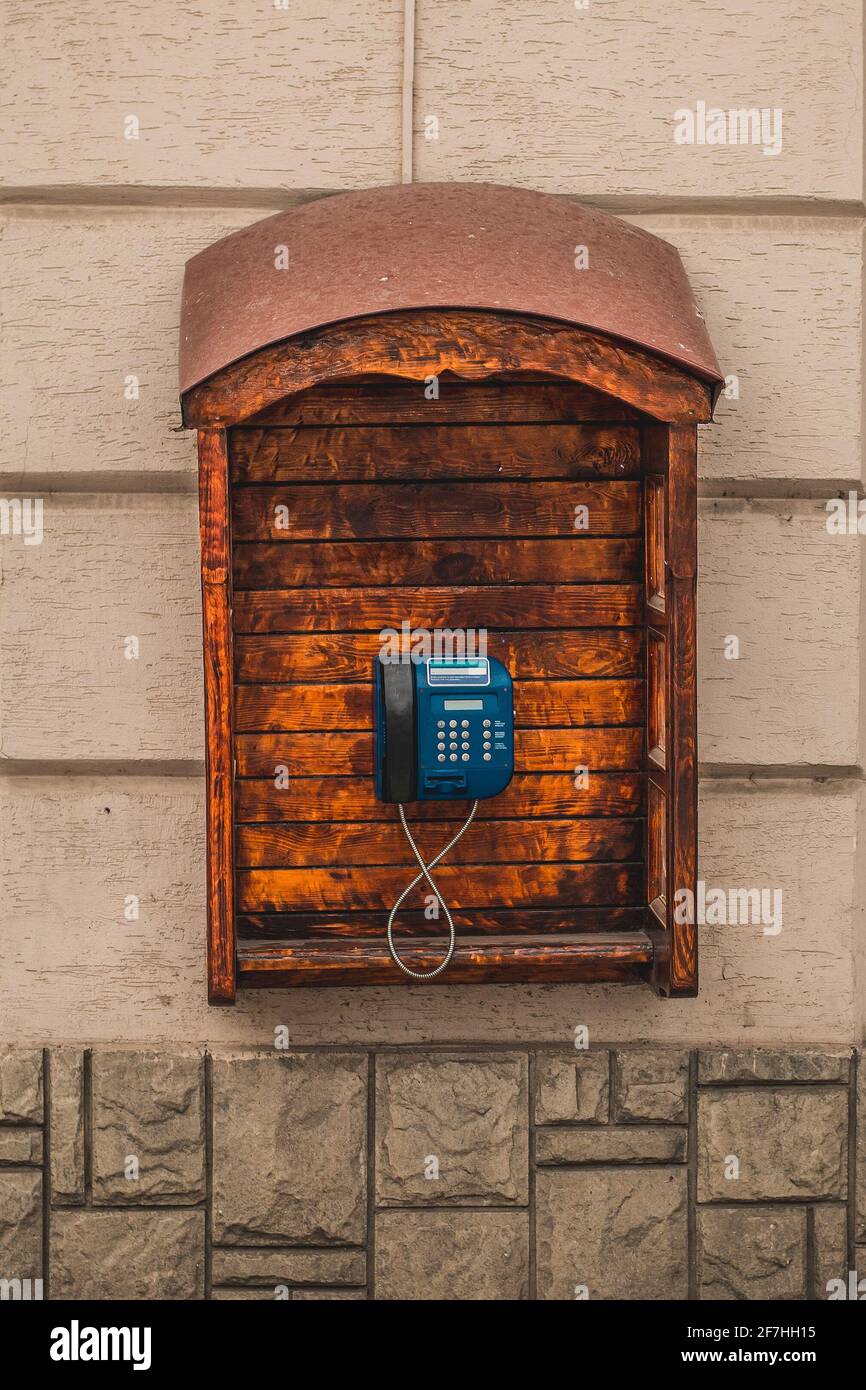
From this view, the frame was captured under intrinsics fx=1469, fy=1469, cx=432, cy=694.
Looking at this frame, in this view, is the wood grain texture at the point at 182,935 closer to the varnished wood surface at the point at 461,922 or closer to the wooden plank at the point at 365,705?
the varnished wood surface at the point at 461,922

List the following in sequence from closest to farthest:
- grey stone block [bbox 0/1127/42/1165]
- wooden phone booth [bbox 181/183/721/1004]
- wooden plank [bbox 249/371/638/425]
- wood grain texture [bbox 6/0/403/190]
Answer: wooden phone booth [bbox 181/183/721/1004] < wooden plank [bbox 249/371/638/425] < wood grain texture [bbox 6/0/403/190] < grey stone block [bbox 0/1127/42/1165]

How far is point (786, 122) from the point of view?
3453 millimetres

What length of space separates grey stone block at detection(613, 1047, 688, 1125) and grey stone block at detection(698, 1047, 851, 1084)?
0.06 meters

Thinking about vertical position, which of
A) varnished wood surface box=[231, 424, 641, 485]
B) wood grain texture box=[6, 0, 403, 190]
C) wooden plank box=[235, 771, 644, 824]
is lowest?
wooden plank box=[235, 771, 644, 824]

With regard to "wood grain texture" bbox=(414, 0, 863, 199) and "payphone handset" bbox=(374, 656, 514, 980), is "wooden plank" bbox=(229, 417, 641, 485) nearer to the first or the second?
"payphone handset" bbox=(374, 656, 514, 980)

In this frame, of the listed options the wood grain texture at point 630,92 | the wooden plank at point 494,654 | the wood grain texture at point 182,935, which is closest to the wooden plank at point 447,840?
the wood grain texture at point 182,935

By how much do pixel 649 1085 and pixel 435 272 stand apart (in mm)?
1947

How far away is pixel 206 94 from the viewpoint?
340 centimetres

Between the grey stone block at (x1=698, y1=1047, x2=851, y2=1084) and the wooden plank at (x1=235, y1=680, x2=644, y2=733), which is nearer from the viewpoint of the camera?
the wooden plank at (x1=235, y1=680, x2=644, y2=733)

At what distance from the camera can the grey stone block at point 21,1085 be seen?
11.4 ft

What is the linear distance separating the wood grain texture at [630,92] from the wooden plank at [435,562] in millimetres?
853

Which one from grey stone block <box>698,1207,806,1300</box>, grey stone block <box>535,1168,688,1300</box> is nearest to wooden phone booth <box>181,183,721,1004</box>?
grey stone block <box>535,1168,688,1300</box>

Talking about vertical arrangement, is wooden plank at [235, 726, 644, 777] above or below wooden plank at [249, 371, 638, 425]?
below

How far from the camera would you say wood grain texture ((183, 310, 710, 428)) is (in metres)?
2.94
